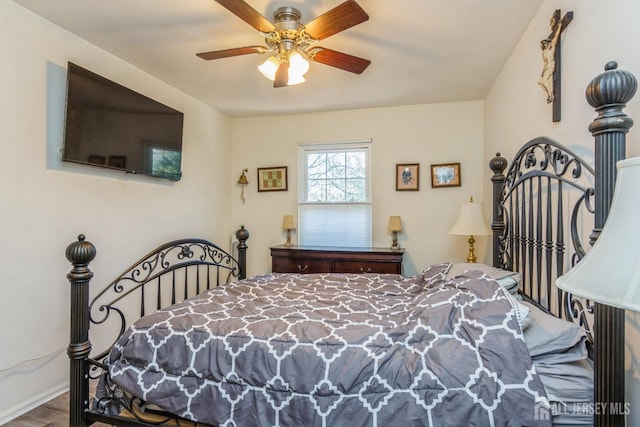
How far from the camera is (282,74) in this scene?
2.18 meters

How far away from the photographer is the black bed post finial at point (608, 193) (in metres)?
0.87

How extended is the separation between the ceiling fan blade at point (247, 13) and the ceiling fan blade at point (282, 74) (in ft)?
0.95

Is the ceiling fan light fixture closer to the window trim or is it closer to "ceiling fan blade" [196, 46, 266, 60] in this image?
"ceiling fan blade" [196, 46, 266, 60]

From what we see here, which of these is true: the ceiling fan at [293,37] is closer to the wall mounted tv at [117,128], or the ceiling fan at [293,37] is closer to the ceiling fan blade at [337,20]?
the ceiling fan blade at [337,20]

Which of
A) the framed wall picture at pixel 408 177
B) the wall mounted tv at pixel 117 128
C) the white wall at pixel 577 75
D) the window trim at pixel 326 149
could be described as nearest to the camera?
the white wall at pixel 577 75

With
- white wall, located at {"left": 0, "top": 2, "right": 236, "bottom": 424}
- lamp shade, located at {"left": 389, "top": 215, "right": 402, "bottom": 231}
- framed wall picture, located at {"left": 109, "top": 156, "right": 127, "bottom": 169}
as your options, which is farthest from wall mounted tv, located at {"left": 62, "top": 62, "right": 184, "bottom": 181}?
lamp shade, located at {"left": 389, "top": 215, "right": 402, "bottom": 231}

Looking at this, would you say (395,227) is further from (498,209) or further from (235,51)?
(235,51)

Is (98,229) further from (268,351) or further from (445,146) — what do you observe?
(445,146)

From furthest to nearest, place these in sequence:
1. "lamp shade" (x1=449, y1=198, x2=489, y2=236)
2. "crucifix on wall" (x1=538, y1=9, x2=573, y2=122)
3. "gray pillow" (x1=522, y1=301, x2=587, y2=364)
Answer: "lamp shade" (x1=449, y1=198, x2=489, y2=236), "crucifix on wall" (x1=538, y1=9, x2=573, y2=122), "gray pillow" (x1=522, y1=301, x2=587, y2=364)

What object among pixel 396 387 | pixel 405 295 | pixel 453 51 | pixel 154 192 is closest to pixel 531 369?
pixel 396 387

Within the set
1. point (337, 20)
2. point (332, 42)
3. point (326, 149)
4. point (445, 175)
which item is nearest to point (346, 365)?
point (337, 20)

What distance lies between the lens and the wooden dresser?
3371mm

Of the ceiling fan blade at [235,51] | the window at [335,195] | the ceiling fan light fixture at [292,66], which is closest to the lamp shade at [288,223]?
the window at [335,195]

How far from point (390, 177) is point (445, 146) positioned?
2.27ft
